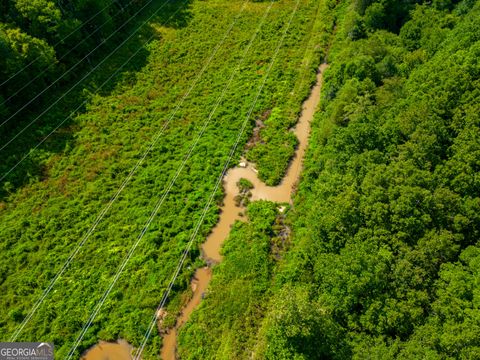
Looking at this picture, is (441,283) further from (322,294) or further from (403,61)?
(403,61)

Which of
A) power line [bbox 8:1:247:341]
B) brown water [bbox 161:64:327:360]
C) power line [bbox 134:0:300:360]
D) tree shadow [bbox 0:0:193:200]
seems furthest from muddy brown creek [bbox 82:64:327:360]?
tree shadow [bbox 0:0:193:200]

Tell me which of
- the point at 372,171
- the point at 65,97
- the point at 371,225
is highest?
the point at 65,97

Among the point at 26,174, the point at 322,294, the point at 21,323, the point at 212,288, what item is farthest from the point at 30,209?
the point at 322,294

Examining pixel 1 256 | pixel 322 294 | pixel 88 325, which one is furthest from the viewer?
pixel 1 256

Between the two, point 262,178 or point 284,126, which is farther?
point 284,126

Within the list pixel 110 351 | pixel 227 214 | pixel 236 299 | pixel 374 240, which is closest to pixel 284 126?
pixel 227 214

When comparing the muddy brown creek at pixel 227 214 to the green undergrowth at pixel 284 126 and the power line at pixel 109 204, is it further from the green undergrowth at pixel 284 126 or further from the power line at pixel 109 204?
the power line at pixel 109 204

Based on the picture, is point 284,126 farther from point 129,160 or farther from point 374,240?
point 374,240

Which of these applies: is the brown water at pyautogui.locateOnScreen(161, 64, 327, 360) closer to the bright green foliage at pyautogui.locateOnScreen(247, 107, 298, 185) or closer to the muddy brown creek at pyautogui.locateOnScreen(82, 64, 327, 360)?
the muddy brown creek at pyautogui.locateOnScreen(82, 64, 327, 360)
